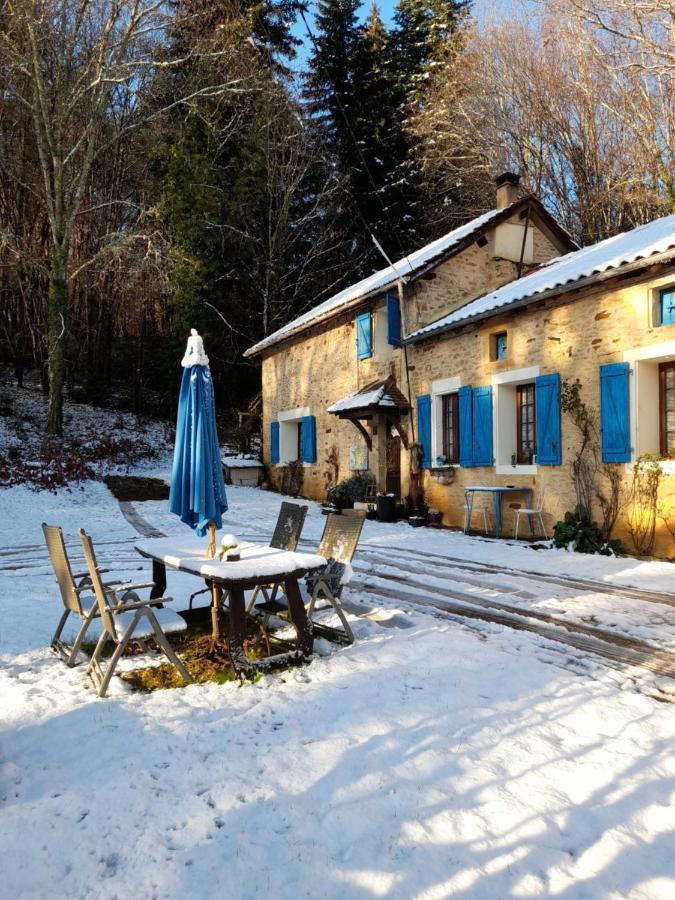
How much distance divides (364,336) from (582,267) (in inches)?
215

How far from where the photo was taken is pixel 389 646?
4.29 meters

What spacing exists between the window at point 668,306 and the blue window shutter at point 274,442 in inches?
453

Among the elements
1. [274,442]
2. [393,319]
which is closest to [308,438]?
[274,442]

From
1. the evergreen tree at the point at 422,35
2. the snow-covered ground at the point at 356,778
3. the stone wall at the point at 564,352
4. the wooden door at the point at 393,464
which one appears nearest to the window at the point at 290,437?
the wooden door at the point at 393,464

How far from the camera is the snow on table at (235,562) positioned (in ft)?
12.4

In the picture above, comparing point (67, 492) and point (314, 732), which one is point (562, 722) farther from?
point (67, 492)

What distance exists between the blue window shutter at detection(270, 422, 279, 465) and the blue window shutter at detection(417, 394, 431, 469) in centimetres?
638

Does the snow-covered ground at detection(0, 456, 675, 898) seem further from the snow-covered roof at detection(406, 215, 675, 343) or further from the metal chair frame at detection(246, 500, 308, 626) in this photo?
the snow-covered roof at detection(406, 215, 675, 343)

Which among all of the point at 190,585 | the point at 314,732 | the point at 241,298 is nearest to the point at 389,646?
the point at 314,732

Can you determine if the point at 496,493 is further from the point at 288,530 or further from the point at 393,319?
the point at 288,530

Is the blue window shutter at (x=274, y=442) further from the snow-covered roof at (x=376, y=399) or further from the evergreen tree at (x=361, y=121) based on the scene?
the evergreen tree at (x=361, y=121)

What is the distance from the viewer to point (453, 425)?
11.5 meters

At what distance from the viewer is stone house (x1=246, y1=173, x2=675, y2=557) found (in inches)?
310

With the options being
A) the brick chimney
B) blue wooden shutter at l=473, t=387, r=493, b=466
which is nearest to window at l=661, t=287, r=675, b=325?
blue wooden shutter at l=473, t=387, r=493, b=466
